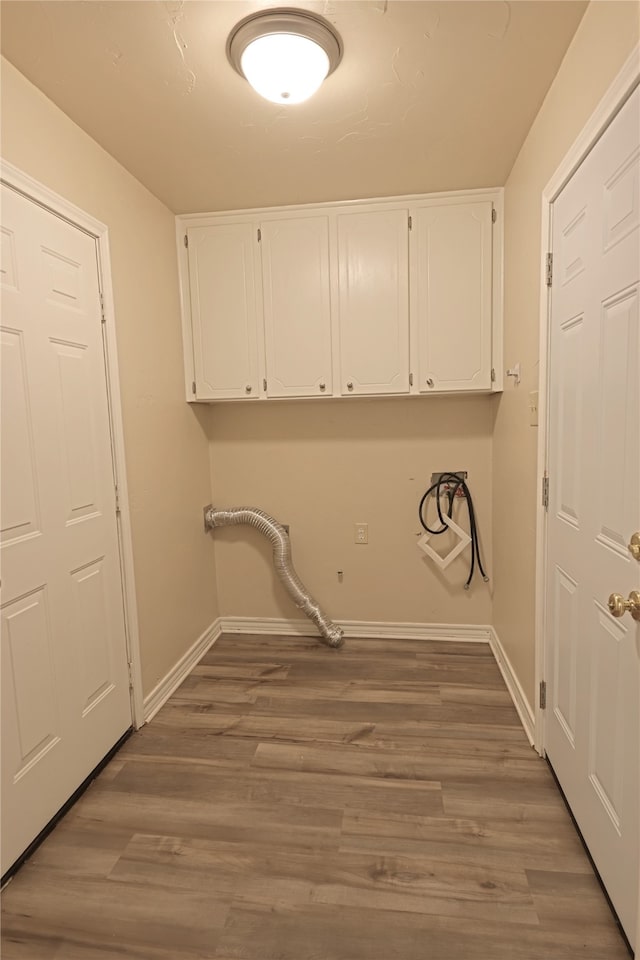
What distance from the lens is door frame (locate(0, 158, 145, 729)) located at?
1908 millimetres

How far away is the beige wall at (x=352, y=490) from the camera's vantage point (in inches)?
121

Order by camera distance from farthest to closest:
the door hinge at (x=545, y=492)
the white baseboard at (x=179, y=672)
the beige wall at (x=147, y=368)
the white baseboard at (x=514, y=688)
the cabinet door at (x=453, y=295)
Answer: the cabinet door at (x=453, y=295)
the white baseboard at (x=179, y=672)
the white baseboard at (x=514, y=688)
the door hinge at (x=545, y=492)
the beige wall at (x=147, y=368)

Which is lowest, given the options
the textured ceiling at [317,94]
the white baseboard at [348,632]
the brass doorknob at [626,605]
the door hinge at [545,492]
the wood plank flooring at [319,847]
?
the wood plank flooring at [319,847]

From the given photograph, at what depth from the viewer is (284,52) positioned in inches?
59.4

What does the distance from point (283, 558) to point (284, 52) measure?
2.45m

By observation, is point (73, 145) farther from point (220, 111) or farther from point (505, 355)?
point (505, 355)

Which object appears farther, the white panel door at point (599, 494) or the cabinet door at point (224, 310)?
the cabinet door at point (224, 310)

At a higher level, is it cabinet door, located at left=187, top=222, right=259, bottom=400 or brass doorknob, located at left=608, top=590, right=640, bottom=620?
cabinet door, located at left=187, top=222, right=259, bottom=400

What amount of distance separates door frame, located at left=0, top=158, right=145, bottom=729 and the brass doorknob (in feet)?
6.28

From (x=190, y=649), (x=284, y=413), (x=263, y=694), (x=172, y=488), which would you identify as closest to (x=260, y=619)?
(x=190, y=649)

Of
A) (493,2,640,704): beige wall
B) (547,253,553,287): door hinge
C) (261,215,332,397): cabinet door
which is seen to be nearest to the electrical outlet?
(493,2,640,704): beige wall

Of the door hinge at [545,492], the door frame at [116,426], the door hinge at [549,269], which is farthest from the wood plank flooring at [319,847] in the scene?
the door hinge at [549,269]

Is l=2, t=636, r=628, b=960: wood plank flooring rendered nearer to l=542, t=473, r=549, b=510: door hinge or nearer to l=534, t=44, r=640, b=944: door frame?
l=534, t=44, r=640, b=944: door frame

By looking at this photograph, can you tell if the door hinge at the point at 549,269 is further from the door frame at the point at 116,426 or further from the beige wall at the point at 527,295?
the door frame at the point at 116,426
